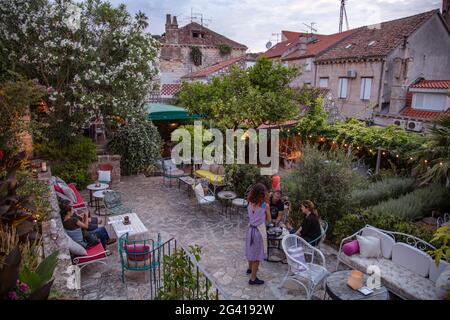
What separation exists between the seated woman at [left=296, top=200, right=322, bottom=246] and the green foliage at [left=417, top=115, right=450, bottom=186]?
381 cm

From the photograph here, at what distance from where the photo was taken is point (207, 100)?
14.9m

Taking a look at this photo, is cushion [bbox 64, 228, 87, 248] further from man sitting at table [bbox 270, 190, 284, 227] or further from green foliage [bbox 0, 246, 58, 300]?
man sitting at table [bbox 270, 190, 284, 227]

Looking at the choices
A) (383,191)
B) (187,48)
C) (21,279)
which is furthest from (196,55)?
(21,279)

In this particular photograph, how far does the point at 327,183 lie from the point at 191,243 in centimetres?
378

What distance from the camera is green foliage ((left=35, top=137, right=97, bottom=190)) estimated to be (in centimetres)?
1185

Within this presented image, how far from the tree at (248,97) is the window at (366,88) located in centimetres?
1030

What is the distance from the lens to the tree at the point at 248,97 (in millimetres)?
13844

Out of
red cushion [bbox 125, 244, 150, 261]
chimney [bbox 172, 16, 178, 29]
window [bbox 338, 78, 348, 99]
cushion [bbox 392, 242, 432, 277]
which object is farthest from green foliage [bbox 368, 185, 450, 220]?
chimney [bbox 172, 16, 178, 29]

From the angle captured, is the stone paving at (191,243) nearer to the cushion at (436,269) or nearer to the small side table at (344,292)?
the small side table at (344,292)

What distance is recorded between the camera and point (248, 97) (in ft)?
45.3

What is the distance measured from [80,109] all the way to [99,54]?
2201 millimetres

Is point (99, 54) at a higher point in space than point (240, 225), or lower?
higher
